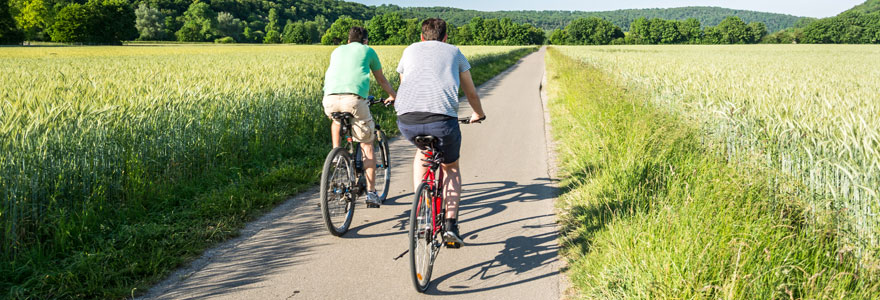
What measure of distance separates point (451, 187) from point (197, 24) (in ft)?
382

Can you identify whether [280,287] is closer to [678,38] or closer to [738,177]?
[738,177]

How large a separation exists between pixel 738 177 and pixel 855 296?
1914 mm

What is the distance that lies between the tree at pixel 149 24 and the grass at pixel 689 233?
104860mm

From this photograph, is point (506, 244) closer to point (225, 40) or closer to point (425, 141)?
point (425, 141)

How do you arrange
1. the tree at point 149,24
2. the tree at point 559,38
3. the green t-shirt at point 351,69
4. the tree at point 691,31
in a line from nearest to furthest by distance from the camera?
the green t-shirt at point 351,69 < the tree at point 149,24 < the tree at point 691,31 < the tree at point 559,38

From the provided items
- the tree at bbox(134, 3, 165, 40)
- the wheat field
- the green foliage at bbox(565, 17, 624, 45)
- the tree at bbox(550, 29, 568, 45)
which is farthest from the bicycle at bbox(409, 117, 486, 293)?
the tree at bbox(550, 29, 568, 45)

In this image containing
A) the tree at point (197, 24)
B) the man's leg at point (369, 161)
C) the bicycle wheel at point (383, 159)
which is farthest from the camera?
the tree at point (197, 24)

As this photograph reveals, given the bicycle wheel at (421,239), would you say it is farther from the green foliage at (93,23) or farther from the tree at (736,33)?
the tree at (736,33)

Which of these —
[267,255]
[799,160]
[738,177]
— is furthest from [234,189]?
[799,160]

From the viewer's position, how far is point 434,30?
3820 millimetres

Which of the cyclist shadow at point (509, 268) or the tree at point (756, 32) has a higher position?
the tree at point (756, 32)

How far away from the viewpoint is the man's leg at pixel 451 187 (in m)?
4.02

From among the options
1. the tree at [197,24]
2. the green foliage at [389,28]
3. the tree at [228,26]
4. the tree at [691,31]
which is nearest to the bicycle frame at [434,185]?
the tree at [197,24]

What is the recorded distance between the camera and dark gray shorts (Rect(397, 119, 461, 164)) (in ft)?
12.1
